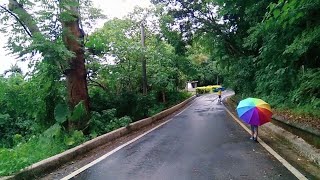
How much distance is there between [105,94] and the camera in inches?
673

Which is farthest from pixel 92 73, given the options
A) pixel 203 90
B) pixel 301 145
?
pixel 203 90

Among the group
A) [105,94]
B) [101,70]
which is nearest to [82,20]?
[101,70]

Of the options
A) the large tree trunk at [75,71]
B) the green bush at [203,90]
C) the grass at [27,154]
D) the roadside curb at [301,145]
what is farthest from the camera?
the green bush at [203,90]

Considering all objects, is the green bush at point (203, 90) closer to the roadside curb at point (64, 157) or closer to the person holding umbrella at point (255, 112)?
the roadside curb at point (64, 157)

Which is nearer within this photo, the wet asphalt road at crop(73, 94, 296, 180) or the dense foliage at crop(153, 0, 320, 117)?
the wet asphalt road at crop(73, 94, 296, 180)

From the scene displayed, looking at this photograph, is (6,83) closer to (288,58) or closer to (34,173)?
(34,173)

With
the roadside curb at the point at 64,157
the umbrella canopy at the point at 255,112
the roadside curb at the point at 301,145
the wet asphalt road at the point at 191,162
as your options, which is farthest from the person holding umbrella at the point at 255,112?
the roadside curb at the point at 64,157

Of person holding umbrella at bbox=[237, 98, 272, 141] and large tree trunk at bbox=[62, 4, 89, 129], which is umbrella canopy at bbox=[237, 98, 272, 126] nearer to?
person holding umbrella at bbox=[237, 98, 272, 141]

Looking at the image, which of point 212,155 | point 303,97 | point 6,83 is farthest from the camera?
point 6,83

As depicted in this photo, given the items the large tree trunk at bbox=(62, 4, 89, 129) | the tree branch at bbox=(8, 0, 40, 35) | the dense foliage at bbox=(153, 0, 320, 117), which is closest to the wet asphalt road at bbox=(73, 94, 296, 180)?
the dense foliage at bbox=(153, 0, 320, 117)

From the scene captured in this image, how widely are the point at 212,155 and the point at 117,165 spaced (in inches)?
87.8

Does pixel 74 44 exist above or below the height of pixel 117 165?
above

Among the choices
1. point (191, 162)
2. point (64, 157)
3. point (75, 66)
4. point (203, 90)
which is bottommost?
point (191, 162)

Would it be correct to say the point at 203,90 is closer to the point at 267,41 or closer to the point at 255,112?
the point at 267,41
